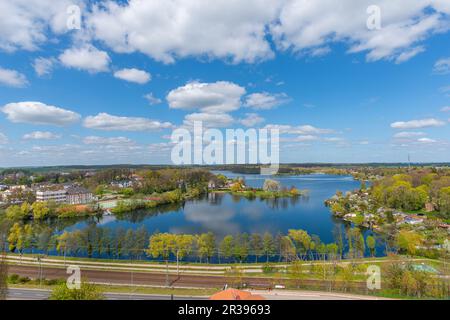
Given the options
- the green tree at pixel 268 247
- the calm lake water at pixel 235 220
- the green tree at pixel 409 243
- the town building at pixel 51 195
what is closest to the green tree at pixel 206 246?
the green tree at pixel 268 247

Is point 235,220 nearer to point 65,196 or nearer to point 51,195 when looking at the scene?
point 65,196

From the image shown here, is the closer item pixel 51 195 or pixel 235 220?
pixel 235 220

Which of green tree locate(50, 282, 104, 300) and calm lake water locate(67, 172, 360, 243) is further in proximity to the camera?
calm lake water locate(67, 172, 360, 243)

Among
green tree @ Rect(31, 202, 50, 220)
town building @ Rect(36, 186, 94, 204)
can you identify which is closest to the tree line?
green tree @ Rect(31, 202, 50, 220)

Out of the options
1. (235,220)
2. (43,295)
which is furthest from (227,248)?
(235,220)

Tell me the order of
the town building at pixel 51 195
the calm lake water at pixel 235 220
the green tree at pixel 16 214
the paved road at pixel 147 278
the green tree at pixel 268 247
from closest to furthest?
the paved road at pixel 147 278 → the green tree at pixel 268 247 → the calm lake water at pixel 235 220 → the green tree at pixel 16 214 → the town building at pixel 51 195

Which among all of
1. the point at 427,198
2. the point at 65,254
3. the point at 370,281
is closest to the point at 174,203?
the point at 65,254

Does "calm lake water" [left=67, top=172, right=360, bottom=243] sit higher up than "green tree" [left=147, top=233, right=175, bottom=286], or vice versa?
"green tree" [left=147, top=233, right=175, bottom=286]

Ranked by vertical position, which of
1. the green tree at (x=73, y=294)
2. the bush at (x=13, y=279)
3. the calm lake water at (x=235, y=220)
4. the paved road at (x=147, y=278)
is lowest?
the calm lake water at (x=235, y=220)

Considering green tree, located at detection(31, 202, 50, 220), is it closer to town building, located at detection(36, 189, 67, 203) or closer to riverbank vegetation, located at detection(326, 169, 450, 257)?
town building, located at detection(36, 189, 67, 203)

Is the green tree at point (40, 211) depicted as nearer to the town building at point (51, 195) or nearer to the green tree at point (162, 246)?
the town building at point (51, 195)

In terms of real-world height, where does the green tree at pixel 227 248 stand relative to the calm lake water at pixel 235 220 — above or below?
above
